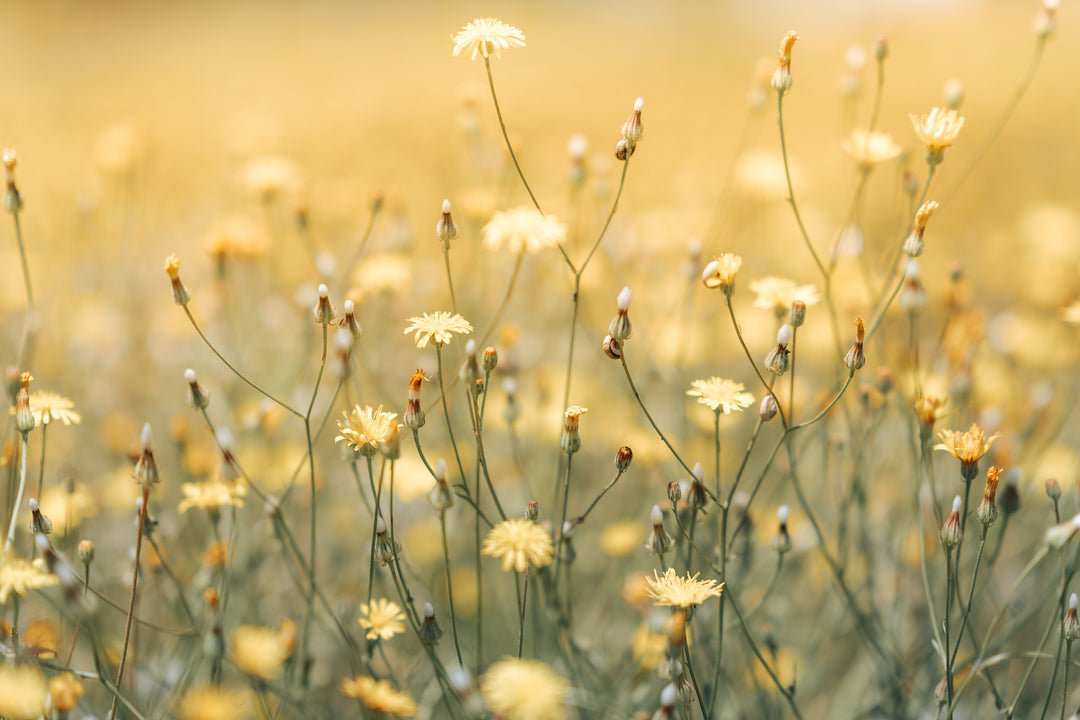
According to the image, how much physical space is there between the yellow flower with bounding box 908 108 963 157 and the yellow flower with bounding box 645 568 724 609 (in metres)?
0.78

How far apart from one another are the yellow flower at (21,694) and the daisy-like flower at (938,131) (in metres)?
1.41

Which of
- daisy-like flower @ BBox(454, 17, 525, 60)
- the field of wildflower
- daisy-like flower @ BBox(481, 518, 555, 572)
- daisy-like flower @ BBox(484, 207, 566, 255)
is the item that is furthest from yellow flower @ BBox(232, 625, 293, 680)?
daisy-like flower @ BBox(454, 17, 525, 60)

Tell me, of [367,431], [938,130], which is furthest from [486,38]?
[938,130]

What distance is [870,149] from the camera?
4.58 ft

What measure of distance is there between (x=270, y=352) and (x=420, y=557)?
0.95 metres

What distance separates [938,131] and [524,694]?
3.40 ft

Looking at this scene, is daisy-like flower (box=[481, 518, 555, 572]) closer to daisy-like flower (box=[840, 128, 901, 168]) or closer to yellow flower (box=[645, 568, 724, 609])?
yellow flower (box=[645, 568, 724, 609])

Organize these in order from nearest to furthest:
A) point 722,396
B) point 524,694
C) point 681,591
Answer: point 524,694, point 681,591, point 722,396

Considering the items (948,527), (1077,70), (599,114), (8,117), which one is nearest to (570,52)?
(599,114)

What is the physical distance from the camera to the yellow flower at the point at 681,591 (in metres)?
0.91

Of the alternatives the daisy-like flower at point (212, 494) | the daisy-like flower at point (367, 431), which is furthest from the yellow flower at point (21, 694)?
the daisy-like flower at point (367, 431)

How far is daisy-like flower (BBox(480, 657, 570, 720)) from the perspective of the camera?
2.67 ft

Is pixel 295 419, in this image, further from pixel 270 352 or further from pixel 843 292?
pixel 843 292

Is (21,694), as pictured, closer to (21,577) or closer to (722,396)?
(21,577)
